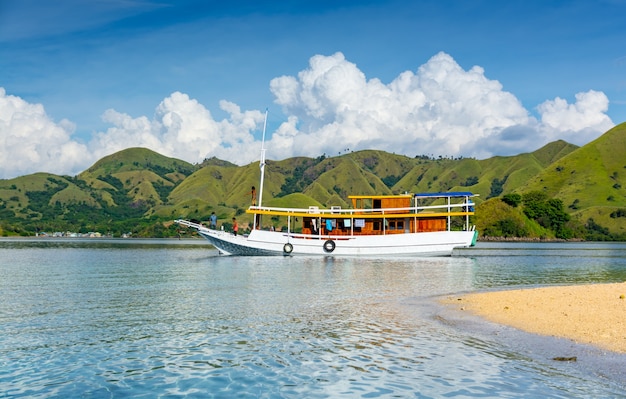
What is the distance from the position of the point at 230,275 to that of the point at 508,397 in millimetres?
33983

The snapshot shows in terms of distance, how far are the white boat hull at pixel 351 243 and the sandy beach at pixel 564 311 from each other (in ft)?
121

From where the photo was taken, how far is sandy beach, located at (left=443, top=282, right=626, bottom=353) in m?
17.9

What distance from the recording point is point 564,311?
877 inches

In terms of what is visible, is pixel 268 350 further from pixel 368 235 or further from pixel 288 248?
pixel 368 235

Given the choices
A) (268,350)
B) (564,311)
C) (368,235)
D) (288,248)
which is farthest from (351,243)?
(268,350)

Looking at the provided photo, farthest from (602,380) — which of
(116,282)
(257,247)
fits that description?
(257,247)

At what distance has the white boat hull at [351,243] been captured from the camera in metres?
67.5

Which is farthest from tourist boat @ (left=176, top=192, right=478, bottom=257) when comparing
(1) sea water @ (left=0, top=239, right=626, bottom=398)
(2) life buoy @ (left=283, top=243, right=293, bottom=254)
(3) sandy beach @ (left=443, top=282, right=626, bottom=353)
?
(3) sandy beach @ (left=443, top=282, right=626, bottom=353)

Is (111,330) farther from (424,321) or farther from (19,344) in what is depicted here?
(424,321)

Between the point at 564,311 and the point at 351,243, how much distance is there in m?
46.6

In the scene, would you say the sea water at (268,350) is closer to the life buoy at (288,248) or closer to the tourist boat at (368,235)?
the life buoy at (288,248)

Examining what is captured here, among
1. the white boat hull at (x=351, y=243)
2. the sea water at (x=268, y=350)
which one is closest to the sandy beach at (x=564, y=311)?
the sea water at (x=268, y=350)

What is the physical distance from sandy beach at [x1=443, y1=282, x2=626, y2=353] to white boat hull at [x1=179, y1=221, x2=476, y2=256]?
36882 mm

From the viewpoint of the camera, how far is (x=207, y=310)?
80.9 feet
